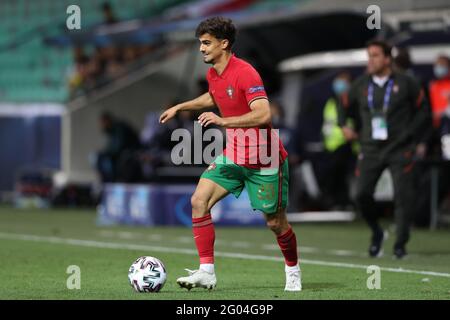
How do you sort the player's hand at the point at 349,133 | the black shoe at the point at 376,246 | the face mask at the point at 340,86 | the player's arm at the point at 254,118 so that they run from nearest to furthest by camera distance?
the player's arm at the point at 254,118 < the black shoe at the point at 376,246 < the player's hand at the point at 349,133 < the face mask at the point at 340,86

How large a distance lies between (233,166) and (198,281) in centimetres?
92

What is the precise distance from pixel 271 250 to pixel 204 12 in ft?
42.1

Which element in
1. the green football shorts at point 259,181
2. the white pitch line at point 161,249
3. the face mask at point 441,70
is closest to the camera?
the green football shorts at point 259,181

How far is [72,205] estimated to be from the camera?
2603cm

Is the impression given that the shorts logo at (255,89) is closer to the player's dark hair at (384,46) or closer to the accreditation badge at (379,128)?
the player's dark hair at (384,46)

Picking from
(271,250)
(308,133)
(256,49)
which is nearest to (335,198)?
(308,133)

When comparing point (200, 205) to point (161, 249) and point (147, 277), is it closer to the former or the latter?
point (147, 277)

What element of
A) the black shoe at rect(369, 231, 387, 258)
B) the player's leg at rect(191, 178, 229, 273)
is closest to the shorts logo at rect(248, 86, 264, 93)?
the player's leg at rect(191, 178, 229, 273)

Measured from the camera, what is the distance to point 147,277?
366 inches

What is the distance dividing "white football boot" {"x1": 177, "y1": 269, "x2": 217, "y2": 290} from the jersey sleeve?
1325mm

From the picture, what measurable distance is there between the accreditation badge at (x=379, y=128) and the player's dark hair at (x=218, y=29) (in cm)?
393

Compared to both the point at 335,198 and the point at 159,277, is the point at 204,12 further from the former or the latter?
the point at 159,277

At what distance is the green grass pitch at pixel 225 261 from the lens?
30.8ft

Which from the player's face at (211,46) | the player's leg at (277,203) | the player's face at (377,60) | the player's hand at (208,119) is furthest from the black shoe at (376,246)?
the player's hand at (208,119)
